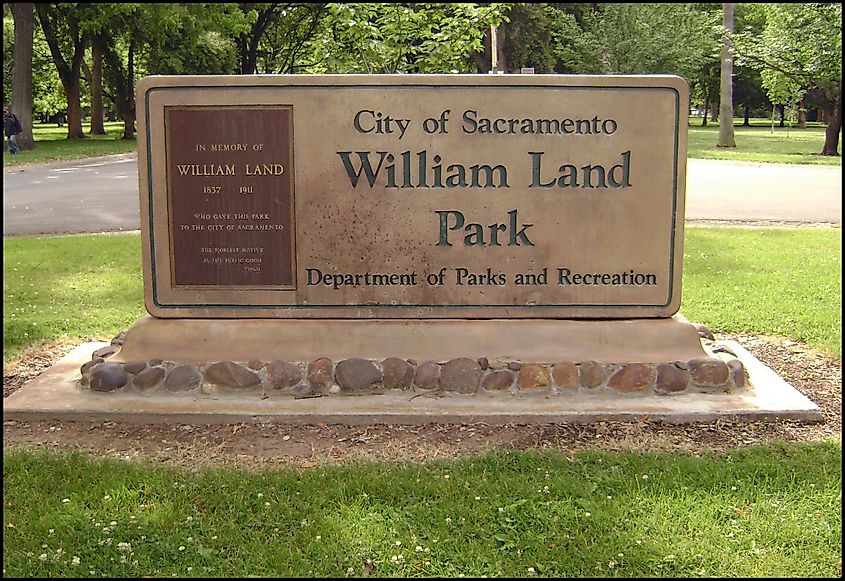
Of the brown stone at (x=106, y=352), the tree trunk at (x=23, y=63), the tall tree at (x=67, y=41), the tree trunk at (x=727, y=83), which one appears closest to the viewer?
the brown stone at (x=106, y=352)

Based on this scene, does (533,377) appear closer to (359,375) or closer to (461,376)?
(461,376)

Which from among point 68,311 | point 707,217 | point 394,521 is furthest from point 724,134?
point 394,521

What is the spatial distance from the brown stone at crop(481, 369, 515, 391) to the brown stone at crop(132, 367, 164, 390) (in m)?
1.71

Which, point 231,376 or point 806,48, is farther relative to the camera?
point 806,48

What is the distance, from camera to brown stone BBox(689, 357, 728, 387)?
466 centimetres

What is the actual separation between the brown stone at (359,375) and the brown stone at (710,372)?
5.40 feet

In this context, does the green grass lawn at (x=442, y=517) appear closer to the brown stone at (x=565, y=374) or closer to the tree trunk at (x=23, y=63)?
the brown stone at (x=565, y=374)

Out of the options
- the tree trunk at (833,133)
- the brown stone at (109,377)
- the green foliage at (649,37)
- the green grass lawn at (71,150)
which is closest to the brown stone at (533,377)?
the brown stone at (109,377)

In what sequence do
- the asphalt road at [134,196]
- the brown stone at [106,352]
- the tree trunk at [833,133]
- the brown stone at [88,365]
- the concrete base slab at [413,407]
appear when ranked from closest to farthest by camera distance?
the concrete base slab at [413,407] → the brown stone at [88,365] → the brown stone at [106,352] → the asphalt road at [134,196] → the tree trunk at [833,133]

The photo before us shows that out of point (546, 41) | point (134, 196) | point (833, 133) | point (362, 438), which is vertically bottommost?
point (362, 438)

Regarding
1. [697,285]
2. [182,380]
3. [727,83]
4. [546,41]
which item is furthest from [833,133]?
[182,380]

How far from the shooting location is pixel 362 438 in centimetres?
424

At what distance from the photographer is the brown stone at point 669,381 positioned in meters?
4.64

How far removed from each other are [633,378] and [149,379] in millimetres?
2533
